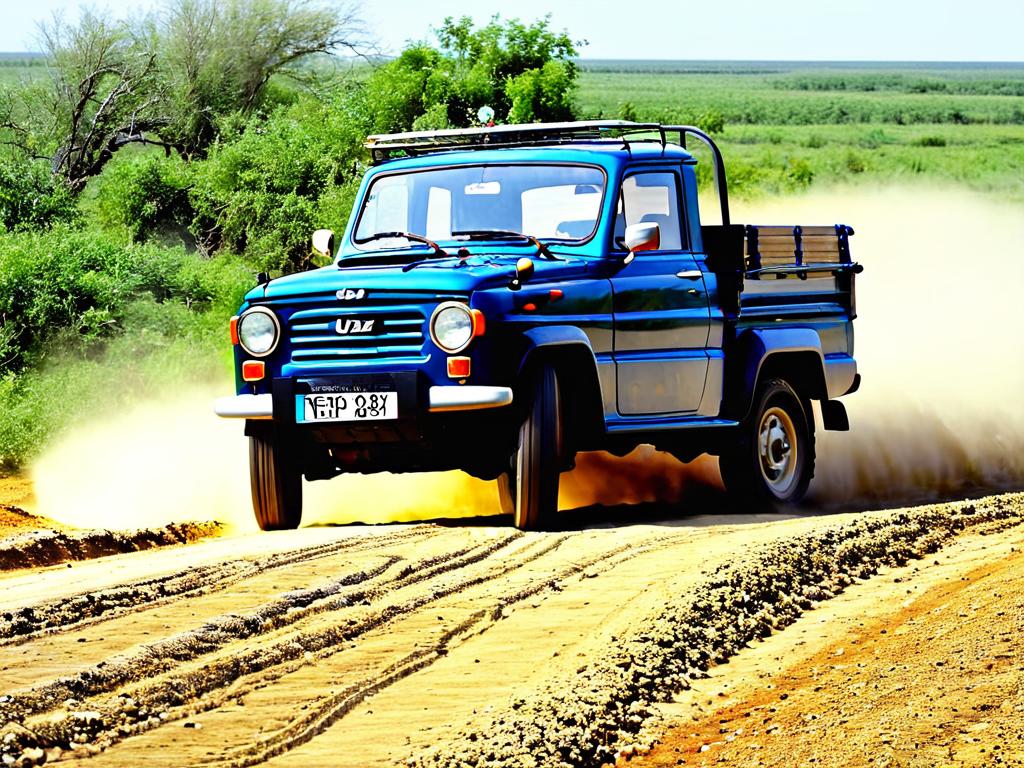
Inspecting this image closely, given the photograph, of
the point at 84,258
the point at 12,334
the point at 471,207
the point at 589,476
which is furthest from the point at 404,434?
the point at 84,258

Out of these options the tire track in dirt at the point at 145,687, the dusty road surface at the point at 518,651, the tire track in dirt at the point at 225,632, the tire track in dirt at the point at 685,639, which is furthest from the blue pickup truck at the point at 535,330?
the tire track in dirt at the point at 145,687

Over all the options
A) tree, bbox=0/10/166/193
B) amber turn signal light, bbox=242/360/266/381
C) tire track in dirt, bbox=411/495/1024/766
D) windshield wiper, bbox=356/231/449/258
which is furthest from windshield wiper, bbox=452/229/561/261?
tree, bbox=0/10/166/193

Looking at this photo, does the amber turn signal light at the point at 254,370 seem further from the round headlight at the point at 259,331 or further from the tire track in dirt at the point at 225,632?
the tire track in dirt at the point at 225,632

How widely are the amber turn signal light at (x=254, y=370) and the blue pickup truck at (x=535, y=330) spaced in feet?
0.03

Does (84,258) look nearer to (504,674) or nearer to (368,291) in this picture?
(368,291)

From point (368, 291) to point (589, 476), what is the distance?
3066 mm

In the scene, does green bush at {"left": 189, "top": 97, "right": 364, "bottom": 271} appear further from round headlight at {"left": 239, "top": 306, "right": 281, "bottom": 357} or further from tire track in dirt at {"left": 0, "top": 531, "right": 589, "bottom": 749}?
tire track in dirt at {"left": 0, "top": 531, "right": 589, "bottom": 749}

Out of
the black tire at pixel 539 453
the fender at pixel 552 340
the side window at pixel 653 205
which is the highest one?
the side window at pixel 653 205

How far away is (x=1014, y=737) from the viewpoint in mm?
5480

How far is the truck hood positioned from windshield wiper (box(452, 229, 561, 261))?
0.10 metres

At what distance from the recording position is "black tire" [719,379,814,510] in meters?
11.6

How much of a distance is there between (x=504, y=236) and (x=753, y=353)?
6.45ft

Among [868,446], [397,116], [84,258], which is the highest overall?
[397,116]

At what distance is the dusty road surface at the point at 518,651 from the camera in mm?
5586
